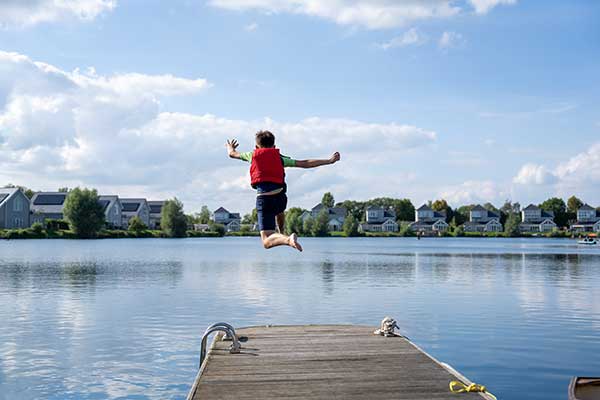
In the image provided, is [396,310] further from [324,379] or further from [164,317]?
[324,379]

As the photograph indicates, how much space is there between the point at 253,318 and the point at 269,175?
58.6 feet

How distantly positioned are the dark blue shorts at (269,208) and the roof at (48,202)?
149 metres

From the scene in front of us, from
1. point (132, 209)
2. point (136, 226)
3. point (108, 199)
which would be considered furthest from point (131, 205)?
point (136, 226)

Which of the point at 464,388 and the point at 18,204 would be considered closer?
the point at 464,388

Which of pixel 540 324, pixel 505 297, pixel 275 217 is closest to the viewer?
pixel 275 217

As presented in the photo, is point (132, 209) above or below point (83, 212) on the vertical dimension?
above

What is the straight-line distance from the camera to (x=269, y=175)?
1109cm

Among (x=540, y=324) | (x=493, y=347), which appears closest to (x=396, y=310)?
(x=540, y=324)

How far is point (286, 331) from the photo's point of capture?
15758 mm

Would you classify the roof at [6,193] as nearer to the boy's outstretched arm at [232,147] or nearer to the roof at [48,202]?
the roof at [48,202]

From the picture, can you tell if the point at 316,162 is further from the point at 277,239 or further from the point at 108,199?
the point at 108,199

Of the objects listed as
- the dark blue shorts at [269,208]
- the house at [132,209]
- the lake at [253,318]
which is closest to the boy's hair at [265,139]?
the dark blue shorts at [269,208]

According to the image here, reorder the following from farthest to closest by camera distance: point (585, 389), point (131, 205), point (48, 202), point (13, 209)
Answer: point (131, 205)
point (48, 202)
point (13, 209)
point (585, 389)

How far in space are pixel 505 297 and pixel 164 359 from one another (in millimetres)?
22689
